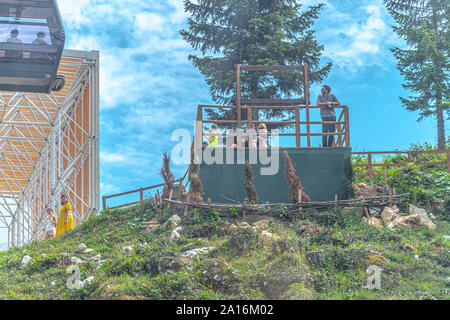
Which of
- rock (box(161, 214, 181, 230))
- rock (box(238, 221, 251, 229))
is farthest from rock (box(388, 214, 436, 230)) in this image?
rock (box(161, 214, 181, 230))

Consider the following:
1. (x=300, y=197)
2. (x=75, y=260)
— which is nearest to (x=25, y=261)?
(x=75, y=260)

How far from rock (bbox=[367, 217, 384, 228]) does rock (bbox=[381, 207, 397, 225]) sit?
14cm

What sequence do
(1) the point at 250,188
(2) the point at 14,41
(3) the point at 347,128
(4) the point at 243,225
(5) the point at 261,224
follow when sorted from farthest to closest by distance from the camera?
(3) the point at 347,128, (1) the point at 250,188, (5) the point at 261,224, (4) the point at 243,225, (2) the point at 14,41

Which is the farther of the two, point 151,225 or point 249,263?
point 151,225

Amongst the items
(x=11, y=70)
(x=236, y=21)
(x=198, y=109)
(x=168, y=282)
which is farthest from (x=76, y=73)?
(x=168, y=282)

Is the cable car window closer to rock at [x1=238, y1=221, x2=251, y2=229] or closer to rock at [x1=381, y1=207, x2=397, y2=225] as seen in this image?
rock at [x1=238, y1=221, x2=251, y2=229]

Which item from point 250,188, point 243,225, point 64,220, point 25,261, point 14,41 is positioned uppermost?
point 14,41

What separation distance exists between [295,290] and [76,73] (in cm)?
1988

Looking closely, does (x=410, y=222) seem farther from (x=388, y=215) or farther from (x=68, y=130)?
(x=68, y=130)

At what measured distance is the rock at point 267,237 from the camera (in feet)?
41.5

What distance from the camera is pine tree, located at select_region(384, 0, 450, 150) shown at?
2508 cm

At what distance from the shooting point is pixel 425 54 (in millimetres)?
25406

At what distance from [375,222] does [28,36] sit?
34.3ft
